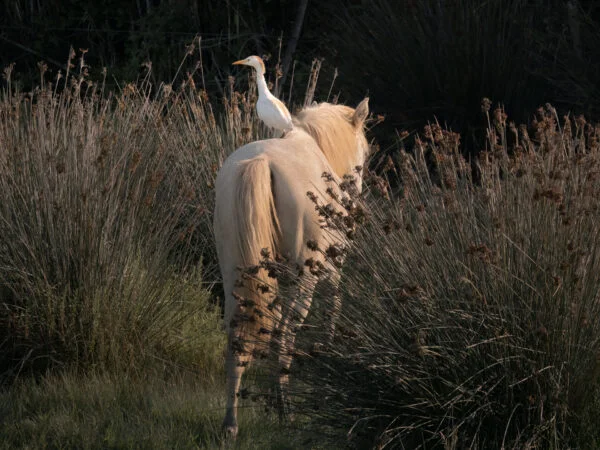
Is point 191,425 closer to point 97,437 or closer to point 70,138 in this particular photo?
point 97,437

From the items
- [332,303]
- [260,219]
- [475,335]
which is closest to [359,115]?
[260,219]

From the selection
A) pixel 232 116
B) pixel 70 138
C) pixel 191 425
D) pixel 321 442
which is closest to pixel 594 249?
pixel 321 442

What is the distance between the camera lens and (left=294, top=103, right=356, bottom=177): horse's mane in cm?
470

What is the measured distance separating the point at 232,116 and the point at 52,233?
226 centimetres

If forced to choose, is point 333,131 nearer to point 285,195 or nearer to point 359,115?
point 359,115

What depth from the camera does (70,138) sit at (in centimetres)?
508

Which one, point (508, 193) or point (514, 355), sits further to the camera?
point (508, 193)

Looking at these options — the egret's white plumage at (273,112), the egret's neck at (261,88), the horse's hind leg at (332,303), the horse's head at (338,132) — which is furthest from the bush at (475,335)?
the egret's neck at (261,88)

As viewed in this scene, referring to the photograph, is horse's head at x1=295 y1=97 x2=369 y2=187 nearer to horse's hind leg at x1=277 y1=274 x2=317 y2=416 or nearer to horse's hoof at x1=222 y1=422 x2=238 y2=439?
horse's hind leg at x1=277 y1=274 x2=317 y2=416

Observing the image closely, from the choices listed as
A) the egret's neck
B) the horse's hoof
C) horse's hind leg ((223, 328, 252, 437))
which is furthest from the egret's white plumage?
the horse's hoof

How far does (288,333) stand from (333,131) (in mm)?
1609

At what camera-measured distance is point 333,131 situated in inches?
187

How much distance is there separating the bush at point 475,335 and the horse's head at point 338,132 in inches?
52.5

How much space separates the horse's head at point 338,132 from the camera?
185 inches
